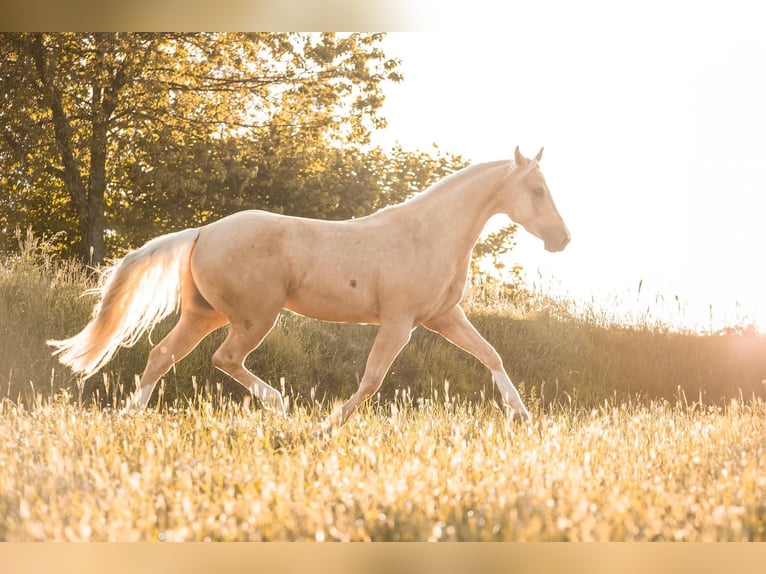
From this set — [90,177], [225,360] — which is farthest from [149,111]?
[225,360]

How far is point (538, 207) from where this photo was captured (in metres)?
4.44

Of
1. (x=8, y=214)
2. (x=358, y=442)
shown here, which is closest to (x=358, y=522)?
(x=358, y=442)

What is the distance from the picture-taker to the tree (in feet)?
26.4

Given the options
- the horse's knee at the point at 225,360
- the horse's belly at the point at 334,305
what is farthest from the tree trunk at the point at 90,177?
the horse's belly at the point at 334,305

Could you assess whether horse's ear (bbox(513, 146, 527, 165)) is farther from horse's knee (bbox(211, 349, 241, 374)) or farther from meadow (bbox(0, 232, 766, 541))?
horse's knee (bbox(211, 349, 241, 374))

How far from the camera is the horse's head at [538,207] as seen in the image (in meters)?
4.43

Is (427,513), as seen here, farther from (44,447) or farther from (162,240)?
(162,240)

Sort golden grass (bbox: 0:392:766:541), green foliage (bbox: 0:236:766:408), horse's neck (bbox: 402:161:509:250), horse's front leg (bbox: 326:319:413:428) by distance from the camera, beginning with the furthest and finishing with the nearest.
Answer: green foliage (bbox: 0:236:766:408), horse's neck (bbox: 402:161:509:250), horse's front leg (bbox: 326:319:413:428), golden grass (bbox: 0:392:766:541)

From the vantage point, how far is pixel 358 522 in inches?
103

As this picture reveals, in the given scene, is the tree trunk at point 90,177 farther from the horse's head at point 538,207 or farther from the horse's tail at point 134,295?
the horse's head at point 538,207

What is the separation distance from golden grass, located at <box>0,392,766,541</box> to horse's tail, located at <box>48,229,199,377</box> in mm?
689

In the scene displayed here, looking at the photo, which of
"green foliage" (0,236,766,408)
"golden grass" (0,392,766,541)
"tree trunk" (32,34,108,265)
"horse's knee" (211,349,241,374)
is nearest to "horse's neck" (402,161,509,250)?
"golden grass" (0,392,766,541)

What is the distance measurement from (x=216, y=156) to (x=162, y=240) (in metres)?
5.07

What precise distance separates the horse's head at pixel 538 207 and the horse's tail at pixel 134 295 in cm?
183
